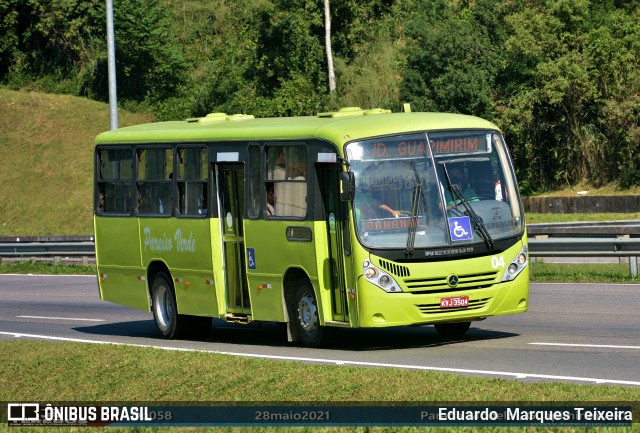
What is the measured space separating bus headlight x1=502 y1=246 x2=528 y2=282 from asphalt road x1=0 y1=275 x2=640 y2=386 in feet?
2.70

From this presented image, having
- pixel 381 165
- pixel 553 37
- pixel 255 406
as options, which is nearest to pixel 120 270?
pixel 381 165

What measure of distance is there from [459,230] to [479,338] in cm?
192

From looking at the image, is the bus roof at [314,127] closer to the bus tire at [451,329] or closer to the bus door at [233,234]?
the bus door at [233,234]

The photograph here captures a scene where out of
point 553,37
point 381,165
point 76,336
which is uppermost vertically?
point 553,37

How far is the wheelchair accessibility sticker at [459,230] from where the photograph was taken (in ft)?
50.6

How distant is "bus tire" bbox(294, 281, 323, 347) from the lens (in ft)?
53.7

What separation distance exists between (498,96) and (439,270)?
41.6 m

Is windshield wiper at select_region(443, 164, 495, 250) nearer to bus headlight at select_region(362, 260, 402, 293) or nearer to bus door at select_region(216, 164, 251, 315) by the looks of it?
bus headlight at select_region(362, 260, 402, 293)

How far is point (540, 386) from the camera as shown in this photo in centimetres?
1135

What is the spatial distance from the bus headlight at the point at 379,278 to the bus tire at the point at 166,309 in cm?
488

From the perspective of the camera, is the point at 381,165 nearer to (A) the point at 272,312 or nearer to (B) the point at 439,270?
(B) the point at 439,270

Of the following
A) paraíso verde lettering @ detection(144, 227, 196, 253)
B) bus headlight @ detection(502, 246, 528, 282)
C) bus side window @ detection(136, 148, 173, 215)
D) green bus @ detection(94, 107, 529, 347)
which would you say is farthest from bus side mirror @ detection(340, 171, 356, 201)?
bus side window @ detection(136, 148, 173, 215)

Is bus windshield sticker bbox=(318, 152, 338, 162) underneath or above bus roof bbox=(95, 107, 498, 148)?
underneath

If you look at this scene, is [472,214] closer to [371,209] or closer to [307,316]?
[371,209]
